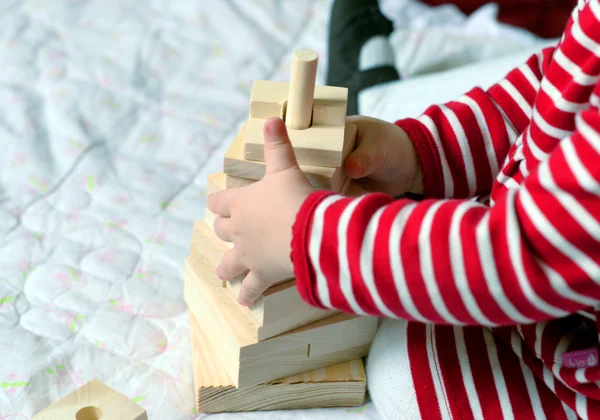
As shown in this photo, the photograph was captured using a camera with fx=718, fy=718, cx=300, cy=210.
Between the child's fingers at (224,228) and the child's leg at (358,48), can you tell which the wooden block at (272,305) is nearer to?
the child's fingers at (224,228)

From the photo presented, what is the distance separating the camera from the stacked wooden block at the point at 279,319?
0.59 meters

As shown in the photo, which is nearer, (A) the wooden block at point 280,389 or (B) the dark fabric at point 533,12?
(A) the wooden block at point 280,389

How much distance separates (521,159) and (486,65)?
363 millimetres

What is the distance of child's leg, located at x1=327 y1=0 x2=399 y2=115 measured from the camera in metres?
1.06

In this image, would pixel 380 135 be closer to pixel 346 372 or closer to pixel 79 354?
pixel 346 372

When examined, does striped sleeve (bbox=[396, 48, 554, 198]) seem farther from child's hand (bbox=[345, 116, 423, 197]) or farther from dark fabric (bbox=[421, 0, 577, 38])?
dark fabric (bbox=[421, 0, 577, 38])

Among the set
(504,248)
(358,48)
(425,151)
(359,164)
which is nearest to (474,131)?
(425,151)

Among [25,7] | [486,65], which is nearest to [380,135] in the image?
[486,65]

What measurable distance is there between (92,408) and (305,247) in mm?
222

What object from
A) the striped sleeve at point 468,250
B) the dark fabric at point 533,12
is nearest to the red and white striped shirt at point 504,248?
the striped sleeve at point 468,250

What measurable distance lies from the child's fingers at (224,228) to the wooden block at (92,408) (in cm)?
16

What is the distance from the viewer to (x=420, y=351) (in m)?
Answer: 0.67

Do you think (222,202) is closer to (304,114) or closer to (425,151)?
(304,114)

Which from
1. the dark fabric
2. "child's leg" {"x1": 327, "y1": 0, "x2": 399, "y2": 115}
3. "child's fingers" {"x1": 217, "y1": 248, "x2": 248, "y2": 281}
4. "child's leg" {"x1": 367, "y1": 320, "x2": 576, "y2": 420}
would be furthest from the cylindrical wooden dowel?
the dark fabric
